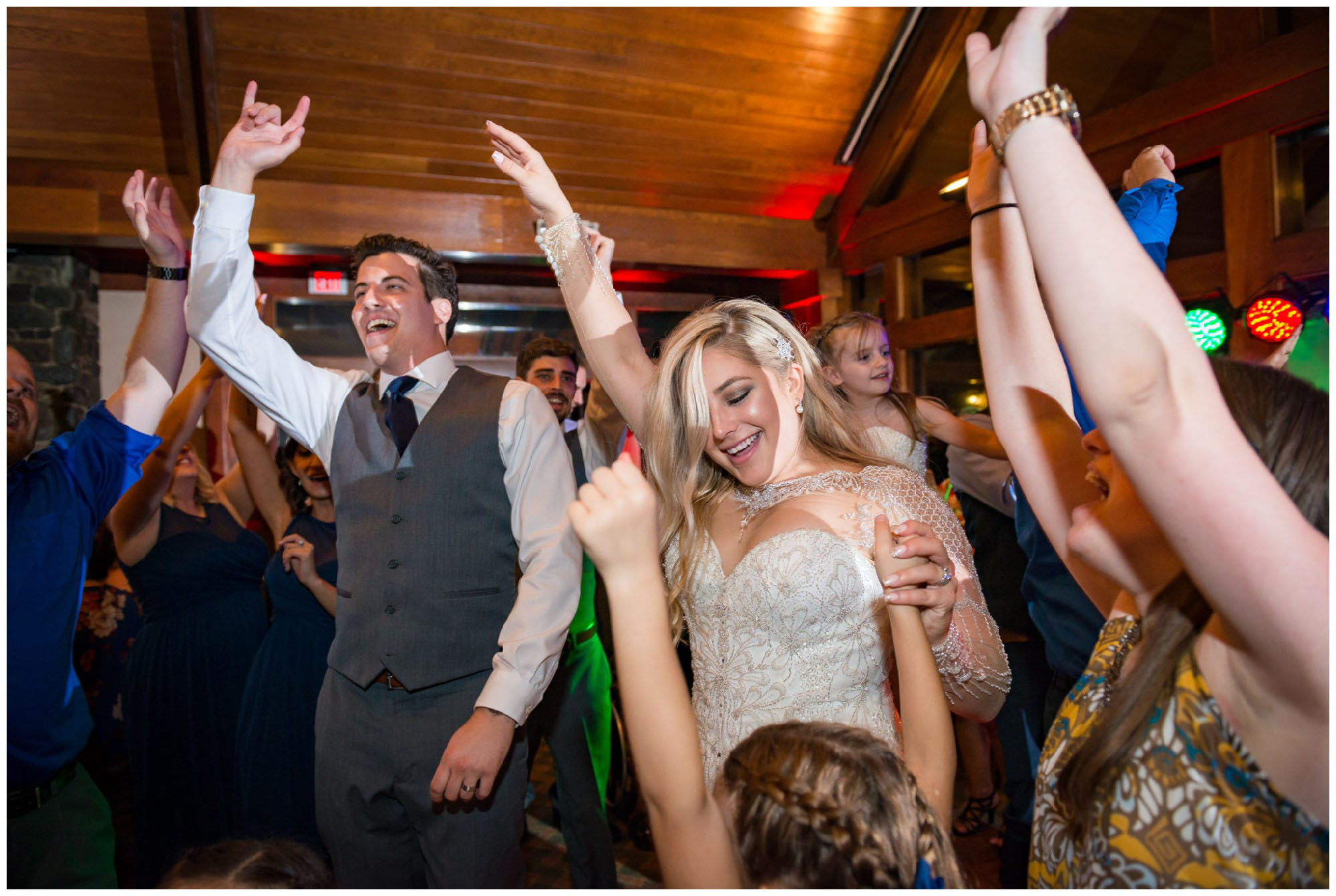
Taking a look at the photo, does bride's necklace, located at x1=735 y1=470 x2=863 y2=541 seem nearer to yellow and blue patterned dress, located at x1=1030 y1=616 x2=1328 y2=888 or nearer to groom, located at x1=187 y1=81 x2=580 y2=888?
groom, located at x1=187 y1=81 x2=580 y2=888

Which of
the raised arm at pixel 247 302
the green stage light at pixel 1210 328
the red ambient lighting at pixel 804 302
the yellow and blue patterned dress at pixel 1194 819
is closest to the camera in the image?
the yellow and blue patterned dress at pixel 1194 819

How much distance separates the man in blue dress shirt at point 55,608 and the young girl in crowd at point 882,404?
1.93 meters

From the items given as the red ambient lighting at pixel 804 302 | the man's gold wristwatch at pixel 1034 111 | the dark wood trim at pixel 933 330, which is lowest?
the man's gold wristwatch at pixel 1034 111

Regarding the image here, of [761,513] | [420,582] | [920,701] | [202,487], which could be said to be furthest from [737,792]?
[202,487]

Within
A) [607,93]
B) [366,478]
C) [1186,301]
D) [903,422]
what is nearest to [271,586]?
[366,478]

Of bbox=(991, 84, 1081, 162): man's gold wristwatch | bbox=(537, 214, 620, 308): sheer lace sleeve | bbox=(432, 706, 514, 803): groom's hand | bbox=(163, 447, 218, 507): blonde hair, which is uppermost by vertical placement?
→ bbox=(537, 214, 620, 308): sheer lace sleeve

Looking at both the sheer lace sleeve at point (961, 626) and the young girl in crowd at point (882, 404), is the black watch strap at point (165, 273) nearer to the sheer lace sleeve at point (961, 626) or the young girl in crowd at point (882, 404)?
the sheer lace sleeve at point (961, 626)

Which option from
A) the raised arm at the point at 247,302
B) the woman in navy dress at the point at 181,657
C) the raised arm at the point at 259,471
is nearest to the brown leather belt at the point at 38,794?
the raised arm at the point at 247,302

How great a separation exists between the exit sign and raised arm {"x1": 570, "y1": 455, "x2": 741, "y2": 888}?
5878mm

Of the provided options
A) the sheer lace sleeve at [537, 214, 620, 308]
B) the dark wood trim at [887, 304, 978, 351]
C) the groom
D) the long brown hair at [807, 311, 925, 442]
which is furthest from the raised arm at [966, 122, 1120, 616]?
the dark wood trim at [887, 304, 978, 351]

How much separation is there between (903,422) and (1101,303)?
211 cm

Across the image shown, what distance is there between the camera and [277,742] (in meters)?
2.38

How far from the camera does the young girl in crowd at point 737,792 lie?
2.48 feet

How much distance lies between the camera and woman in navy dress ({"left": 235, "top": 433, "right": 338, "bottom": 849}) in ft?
7.72
